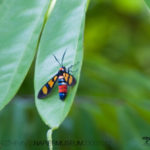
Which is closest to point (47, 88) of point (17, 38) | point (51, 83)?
point (51, 83)

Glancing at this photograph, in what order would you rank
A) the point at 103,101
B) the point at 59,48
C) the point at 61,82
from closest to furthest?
the point at 59,48
the point at 61,82
the point at 103,101

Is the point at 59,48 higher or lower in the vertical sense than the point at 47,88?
higher

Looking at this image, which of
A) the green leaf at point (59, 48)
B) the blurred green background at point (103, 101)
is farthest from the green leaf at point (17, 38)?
the blurred green background at point (103, 101)

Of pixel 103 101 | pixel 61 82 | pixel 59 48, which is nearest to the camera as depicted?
pixel 59 48

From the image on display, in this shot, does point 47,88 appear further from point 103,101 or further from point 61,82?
point 103,101

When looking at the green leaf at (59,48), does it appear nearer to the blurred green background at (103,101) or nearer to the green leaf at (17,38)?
the green leaf at (17,38)

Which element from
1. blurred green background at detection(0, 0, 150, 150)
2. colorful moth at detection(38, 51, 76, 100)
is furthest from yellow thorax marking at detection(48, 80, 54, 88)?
blurred green background at detection(0, 0, 150, 150)

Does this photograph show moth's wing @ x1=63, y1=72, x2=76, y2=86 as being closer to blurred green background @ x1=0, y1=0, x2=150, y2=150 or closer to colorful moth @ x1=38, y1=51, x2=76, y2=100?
colorful moth @ x1=38, y1=51, x2=76, y2=100
